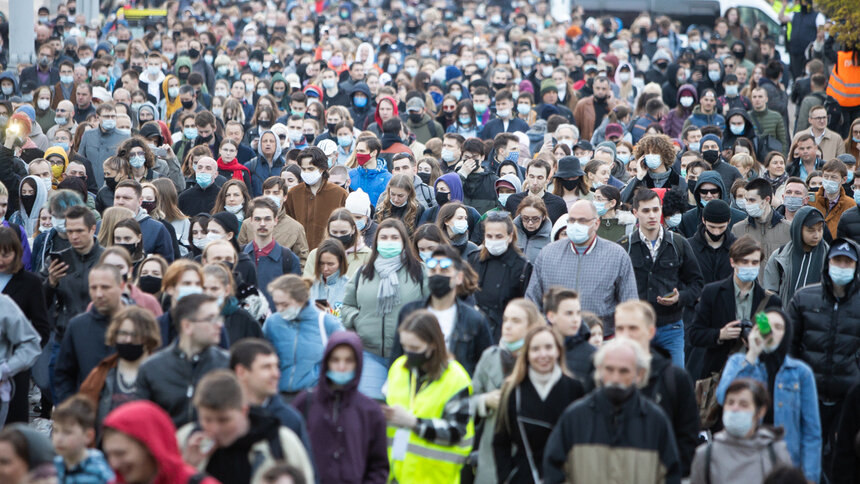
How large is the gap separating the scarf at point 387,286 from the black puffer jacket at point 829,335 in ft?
9.16

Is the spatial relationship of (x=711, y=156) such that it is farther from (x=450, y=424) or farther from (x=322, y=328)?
(x=450, y=424)

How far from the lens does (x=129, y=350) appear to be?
23.3 feet

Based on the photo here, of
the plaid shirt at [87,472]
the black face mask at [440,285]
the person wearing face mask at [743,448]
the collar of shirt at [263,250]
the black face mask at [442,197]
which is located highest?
the black face mask at [442,197]

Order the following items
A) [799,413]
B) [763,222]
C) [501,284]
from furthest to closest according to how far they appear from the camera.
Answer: [763,222] → [501,284] → [799,413]

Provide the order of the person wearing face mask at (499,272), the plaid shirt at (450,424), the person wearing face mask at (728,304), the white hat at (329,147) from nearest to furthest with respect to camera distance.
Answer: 1. the plaid shirt at (450,424)
2. the person wearing face mask at (728,304)
3. the person wearing face mask at (499,272)
4. the white hat at (329,147)

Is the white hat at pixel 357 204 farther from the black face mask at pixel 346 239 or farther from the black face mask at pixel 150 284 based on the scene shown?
the black face mask at pixel 150 284

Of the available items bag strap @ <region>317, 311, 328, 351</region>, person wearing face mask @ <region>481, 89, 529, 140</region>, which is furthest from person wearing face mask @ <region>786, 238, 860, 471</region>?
person wearing face mask @ <region>481, 89, 529, 140</region>

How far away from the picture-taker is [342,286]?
965 centimetres

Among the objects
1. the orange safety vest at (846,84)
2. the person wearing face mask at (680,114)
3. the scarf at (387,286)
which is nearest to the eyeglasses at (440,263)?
the scarf at (387,286)

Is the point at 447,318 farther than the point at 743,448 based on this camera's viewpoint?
Yes

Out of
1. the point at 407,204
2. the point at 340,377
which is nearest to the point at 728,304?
the point at 407,204

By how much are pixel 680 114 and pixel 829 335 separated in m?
10.7

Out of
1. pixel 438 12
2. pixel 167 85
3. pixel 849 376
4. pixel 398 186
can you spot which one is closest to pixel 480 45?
pixel 438 12

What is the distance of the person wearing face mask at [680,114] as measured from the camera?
18.5 metres
